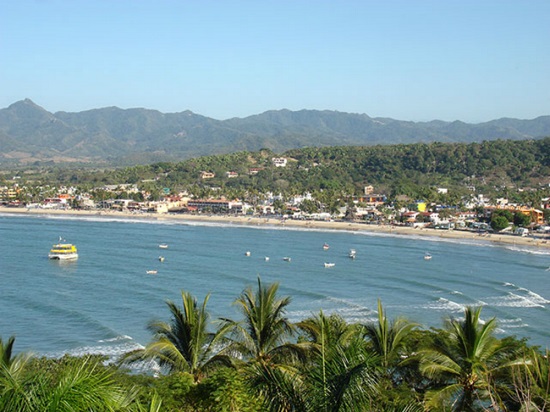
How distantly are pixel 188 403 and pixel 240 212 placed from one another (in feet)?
276

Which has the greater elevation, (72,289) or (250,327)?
(250,327)

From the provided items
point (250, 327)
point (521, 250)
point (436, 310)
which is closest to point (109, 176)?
point (521, 250)

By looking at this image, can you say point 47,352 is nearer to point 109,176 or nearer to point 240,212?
point 240,212

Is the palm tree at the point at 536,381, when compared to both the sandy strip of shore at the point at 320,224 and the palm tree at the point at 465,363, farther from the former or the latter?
the sandy strip of shore at the point at 320,224

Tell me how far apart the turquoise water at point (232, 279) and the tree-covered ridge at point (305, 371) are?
260 inches

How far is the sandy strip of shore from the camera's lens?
67.1 meters

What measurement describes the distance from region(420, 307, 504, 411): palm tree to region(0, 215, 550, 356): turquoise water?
8270 millimetres

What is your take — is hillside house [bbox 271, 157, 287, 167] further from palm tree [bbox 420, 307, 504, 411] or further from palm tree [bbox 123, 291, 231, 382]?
palm tree [bbox 420, 307, 504, 411]

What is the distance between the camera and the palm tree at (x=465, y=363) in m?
9.74

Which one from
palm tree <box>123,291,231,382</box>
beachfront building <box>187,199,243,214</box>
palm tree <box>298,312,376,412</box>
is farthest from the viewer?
beachfront building <box>187,199,243,214</box>

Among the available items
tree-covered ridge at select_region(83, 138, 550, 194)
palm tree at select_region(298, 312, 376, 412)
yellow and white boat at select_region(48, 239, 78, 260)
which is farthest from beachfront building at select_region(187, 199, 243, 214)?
palm tree at select_region(298, 312, 376, 412)

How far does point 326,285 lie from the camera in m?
40.8

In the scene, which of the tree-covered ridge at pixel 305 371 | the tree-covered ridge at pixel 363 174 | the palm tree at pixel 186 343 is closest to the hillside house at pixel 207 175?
the tree-covered ridge at pixel 363 174

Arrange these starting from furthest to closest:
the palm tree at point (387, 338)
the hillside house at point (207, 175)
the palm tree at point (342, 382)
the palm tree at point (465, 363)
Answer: the hillside house at point (207, 175)
the palm tree at point (387, 338)
the palm tree at point (465, 363)
the palm tree at point (342, 382)
